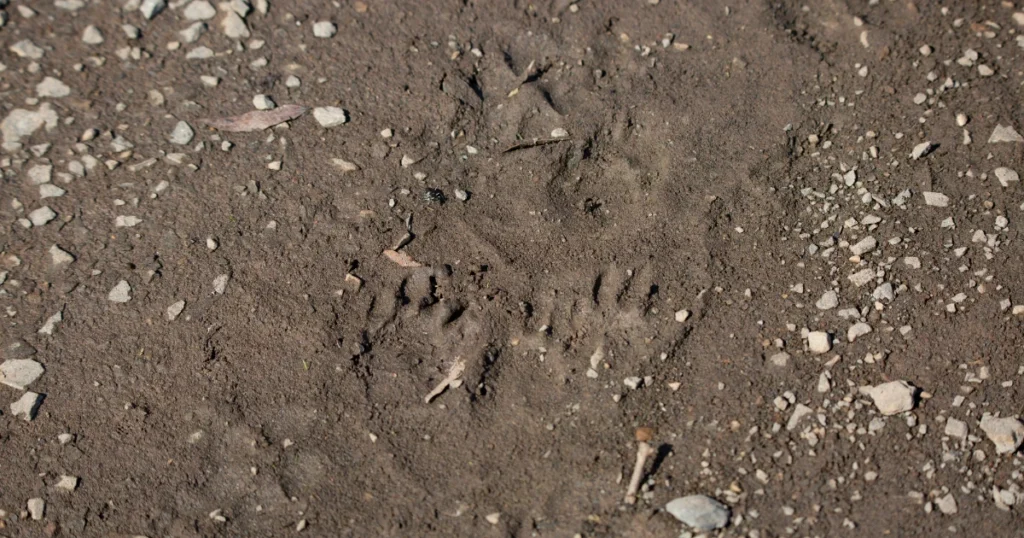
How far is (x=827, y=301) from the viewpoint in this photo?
2.81 meters

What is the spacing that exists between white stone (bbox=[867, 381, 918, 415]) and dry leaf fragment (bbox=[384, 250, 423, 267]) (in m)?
1.46

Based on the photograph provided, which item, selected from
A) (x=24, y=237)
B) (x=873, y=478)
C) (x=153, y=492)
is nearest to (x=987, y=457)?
(x=873, y=478)

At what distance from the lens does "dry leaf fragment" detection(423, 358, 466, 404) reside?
8.93 ft

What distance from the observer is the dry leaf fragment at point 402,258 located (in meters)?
3.01

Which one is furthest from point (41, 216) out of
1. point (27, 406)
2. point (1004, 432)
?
point (1004, 432)

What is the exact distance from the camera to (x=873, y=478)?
2.48m

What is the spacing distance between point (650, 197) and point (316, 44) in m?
1.55

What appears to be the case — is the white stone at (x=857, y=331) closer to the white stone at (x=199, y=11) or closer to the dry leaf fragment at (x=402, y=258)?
the dry leaf fragment at (x=402, y=258)

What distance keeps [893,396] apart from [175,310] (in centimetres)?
224

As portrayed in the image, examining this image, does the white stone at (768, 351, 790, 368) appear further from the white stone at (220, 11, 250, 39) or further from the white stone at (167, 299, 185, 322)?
the white stone at (220, 11, 250, 39)

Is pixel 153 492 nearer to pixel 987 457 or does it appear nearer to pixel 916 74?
pixel 987 457

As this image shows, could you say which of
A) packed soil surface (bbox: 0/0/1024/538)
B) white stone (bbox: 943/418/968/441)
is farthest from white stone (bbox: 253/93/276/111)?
white stone (bbox: 943/418/968/441)

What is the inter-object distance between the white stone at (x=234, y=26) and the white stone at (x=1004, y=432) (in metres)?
3.05

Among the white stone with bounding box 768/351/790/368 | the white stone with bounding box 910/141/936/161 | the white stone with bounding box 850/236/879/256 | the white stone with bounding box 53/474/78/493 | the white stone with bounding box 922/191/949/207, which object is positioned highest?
the white stone with bounding box 910/141/936/161
